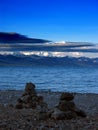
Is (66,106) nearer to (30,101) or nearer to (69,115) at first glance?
(69,115)

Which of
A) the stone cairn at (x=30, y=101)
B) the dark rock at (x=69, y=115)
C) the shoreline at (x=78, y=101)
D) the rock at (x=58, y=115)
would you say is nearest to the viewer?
the rock at (x=58, y=115)

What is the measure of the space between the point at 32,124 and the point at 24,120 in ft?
3.69

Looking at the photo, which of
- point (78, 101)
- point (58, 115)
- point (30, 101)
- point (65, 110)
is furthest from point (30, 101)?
point (78, 101)

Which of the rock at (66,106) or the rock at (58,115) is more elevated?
the rock at (66,106)

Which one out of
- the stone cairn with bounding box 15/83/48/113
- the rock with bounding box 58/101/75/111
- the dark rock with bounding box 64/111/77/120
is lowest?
the stone cairn with bounding box 15/83/48/113

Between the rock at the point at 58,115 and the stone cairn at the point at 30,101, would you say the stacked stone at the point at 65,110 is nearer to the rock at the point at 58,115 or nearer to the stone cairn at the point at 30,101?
the rock at the point at 58,115

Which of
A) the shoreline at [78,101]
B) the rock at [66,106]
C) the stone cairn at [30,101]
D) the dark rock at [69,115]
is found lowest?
the shoreline at [78,101]

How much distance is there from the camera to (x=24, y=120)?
18203 millimetres

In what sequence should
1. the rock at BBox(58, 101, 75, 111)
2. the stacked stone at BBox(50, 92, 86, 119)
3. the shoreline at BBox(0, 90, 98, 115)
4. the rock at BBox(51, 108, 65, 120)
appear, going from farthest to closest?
the shoreline at BBox(0, 90, 98, 115), the rock at BBox(58, 101, 75, 111), the stacked stone at BBox(50, 92, 86, 119), the rock at BBox(51, 108, 65, 120)

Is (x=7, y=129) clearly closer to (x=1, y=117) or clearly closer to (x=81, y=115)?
(x=1, y=117)

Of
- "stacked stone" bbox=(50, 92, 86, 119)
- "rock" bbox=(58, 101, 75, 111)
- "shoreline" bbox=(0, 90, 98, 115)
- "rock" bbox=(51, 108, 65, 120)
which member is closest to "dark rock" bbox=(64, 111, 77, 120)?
"stacked stone" bbox=(50, 92, 86, 119)

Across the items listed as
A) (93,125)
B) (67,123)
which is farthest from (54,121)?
(93,125)

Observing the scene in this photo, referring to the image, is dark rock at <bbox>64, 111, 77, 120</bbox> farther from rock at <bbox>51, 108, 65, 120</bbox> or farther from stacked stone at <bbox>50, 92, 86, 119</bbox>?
rock at <bbox>51, 108, 65, 120</bbox>

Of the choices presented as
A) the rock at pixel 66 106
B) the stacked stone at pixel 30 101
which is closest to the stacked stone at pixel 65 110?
the rock at pixel 66 106
